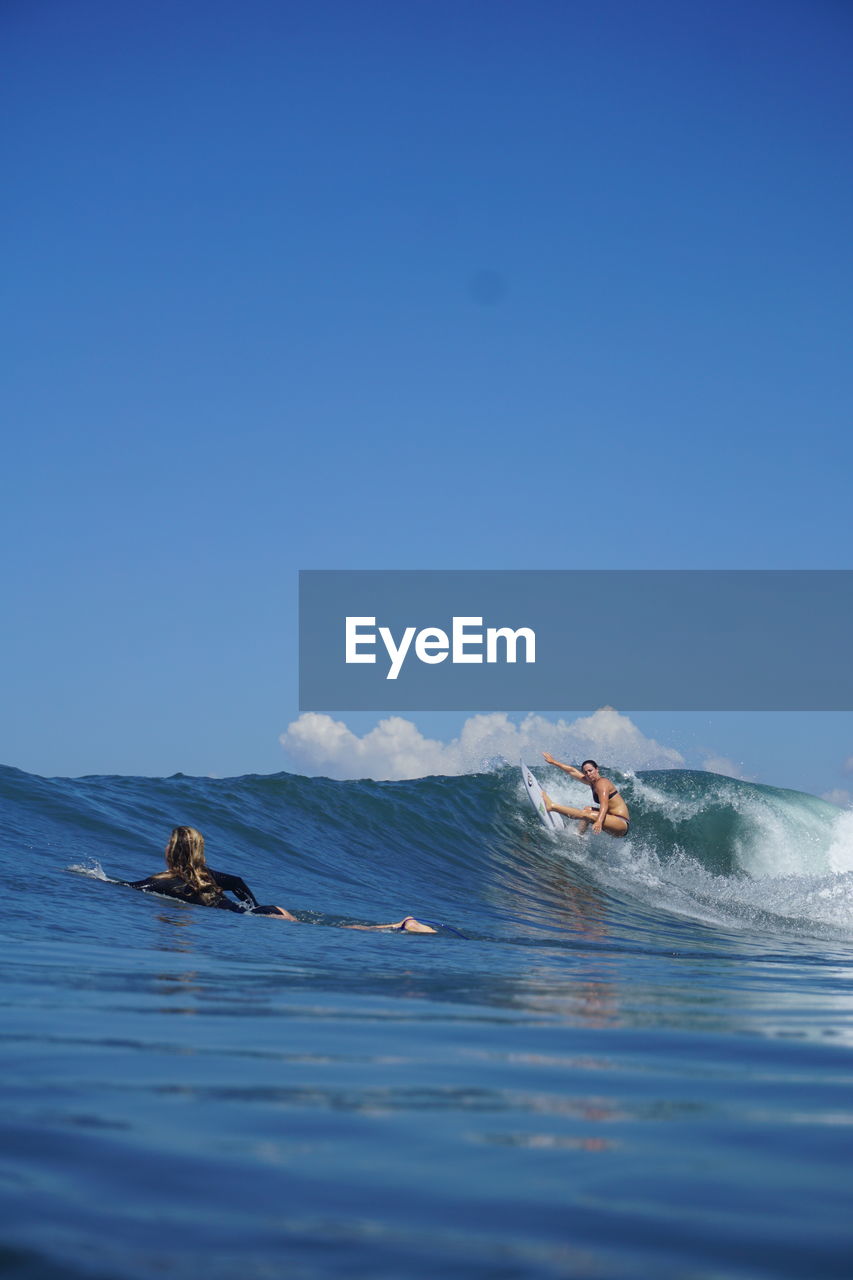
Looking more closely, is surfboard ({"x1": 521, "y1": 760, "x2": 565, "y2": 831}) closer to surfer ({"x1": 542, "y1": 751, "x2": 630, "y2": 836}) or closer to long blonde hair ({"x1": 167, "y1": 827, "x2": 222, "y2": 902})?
surfer ({"x1": 542, "y1": 751, "x2": 630, "y2": 836})

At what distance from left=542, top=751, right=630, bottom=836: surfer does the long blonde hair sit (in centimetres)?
1016

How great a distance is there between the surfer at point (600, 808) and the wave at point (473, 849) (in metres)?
0.40

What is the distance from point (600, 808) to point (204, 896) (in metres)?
10.8

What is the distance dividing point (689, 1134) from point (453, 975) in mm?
4009

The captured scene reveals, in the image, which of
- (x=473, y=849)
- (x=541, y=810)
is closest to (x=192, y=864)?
(x=473, y=849)

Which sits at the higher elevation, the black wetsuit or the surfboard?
the surfboard

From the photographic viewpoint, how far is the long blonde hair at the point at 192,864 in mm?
10539

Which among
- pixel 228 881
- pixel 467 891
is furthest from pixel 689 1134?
pixel 467 891

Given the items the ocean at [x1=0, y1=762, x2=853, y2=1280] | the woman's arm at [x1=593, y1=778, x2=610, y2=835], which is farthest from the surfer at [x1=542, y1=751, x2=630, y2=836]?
the ocean at [x1=0, y1=762, x2=853, y2=1280]

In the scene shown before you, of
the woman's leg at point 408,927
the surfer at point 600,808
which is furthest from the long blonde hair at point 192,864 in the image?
the surfer at point 600,808

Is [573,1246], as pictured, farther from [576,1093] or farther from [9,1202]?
[576,1093]

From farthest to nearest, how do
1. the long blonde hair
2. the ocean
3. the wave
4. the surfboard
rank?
the surfboard < the wave < the long blonde hair < the ocean

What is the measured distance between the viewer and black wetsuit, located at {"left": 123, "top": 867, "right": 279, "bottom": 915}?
1042 centimetres

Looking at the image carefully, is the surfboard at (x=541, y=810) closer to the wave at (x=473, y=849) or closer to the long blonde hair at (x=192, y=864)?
the wave at (x=473, y=849)
